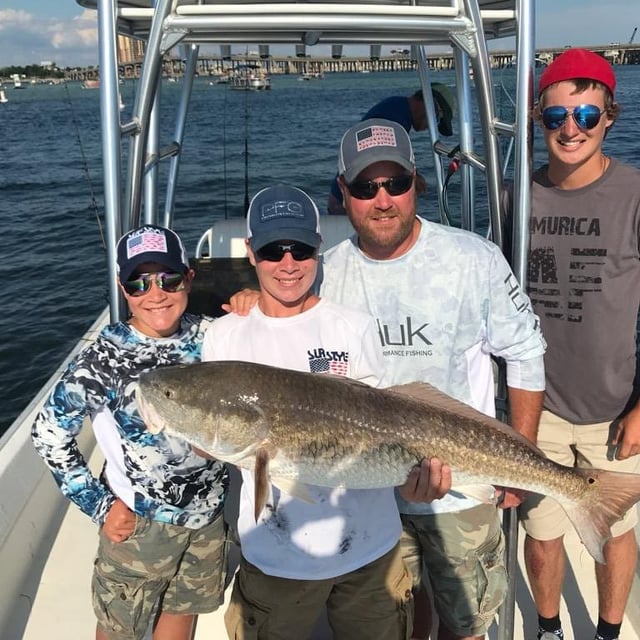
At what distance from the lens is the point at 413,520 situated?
9.09ft

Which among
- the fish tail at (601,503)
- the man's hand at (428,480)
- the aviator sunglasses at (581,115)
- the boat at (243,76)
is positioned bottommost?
the fish tail at (601,503)

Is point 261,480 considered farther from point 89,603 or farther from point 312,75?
point 312,75

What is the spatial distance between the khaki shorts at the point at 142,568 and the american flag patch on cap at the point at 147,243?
3.82 feet

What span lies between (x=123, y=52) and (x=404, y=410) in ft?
8.78

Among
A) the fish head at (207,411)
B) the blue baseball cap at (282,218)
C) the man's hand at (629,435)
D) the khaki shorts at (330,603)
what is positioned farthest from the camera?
the man's hand at (629,435)

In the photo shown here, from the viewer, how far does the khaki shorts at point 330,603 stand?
8.00ft

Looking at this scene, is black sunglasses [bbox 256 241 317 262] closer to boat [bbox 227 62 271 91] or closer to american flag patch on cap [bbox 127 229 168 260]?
american flag patch on cap [bbox 127 229 168 260]

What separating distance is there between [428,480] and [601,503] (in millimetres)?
767

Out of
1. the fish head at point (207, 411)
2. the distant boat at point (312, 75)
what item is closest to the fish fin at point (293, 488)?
the fish head at point (207, 411)

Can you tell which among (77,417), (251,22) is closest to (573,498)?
(77,417)

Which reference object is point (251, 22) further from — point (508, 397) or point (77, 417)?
point (508, 397)

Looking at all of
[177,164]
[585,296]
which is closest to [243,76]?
[177,164]

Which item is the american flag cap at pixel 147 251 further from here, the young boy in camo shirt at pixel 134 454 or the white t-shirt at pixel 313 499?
the white t-shirt at pixel 313 499

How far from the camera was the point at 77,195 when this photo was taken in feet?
70.1
